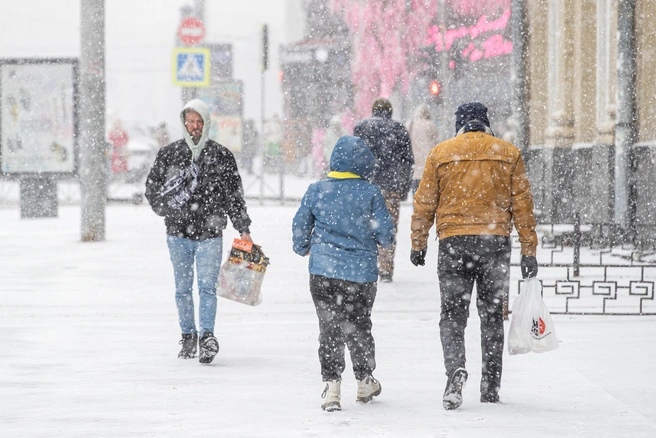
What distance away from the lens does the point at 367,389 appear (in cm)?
725

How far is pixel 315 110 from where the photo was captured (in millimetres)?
58656

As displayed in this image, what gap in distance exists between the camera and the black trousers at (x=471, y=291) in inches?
283

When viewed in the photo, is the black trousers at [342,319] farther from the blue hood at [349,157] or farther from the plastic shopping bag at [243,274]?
the plastic shopping bag at [243,274]

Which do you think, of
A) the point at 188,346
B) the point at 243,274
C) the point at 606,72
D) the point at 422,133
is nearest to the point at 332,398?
the point at 243,274

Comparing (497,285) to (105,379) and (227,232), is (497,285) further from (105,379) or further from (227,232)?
(227,232)

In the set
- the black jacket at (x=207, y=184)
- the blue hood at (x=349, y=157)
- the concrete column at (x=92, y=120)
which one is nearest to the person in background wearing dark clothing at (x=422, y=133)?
the concrete column at (x=92, y=120)

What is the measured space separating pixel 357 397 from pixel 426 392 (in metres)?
0.55

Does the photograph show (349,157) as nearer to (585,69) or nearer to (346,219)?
(346,219)

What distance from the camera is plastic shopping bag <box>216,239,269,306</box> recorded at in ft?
29.3

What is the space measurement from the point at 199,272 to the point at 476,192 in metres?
2.40

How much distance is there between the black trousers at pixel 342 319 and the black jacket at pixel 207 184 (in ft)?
5.96

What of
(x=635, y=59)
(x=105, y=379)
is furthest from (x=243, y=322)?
(x=635, y=59)

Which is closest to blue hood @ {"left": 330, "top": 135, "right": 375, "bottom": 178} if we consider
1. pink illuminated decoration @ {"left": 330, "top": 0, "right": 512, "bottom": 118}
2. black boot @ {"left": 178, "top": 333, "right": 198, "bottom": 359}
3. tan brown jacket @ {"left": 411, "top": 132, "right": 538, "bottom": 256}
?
tan brown jacket @ {"left": 411, "top": 132, "right": 538, "bottom": 256}

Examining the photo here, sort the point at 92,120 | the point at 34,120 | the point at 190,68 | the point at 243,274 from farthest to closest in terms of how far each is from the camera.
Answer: the point at 34,120 < the point at 190,68 < the point at 92,120 < the point at 243,274
